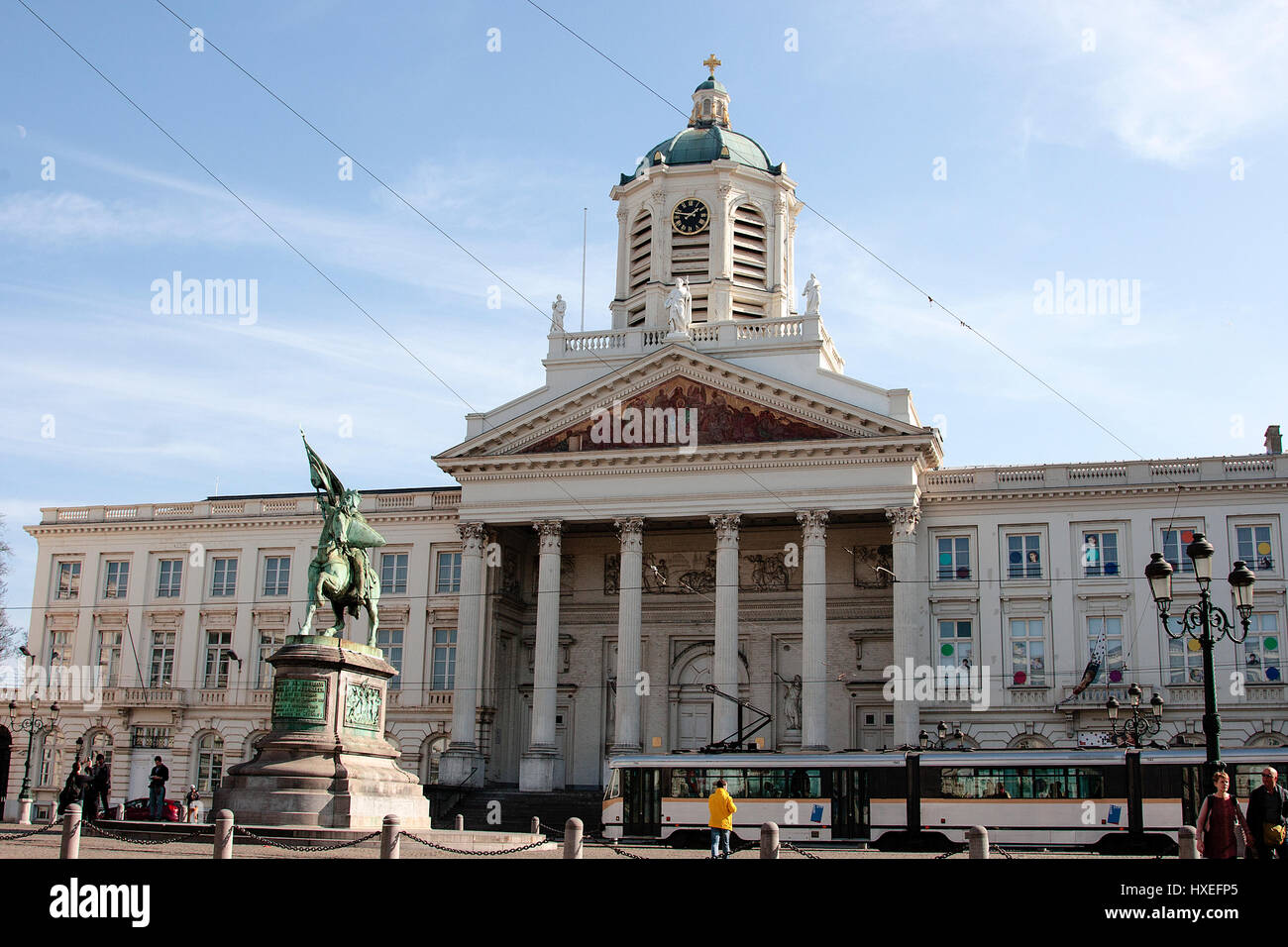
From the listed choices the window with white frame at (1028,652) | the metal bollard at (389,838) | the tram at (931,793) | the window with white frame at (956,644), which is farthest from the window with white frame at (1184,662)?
the metal bollard at (389,838)

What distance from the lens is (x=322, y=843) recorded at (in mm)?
24719

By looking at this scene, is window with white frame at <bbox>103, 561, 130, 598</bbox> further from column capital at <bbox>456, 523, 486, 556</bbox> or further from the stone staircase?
the stone staircase

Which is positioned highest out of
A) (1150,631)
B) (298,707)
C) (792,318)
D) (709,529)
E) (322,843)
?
(792,318)

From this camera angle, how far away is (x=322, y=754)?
27.7 meters

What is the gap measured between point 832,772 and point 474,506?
2132 cm

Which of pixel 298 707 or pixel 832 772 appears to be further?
pixel 832 772

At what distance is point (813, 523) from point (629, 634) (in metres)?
7.95

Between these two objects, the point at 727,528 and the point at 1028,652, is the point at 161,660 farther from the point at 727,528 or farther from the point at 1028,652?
the point at 1028,652

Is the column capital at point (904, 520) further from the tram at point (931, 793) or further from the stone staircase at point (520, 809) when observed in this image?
the stone staircase at point (520, 809)

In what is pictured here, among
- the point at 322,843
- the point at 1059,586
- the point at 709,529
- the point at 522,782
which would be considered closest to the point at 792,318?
the point at 709,529

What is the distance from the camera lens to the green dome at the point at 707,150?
6611 cm

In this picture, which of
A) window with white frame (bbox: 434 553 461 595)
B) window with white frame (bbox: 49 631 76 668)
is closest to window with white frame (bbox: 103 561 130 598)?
window with white frame (bbox: 49 631 76 668)

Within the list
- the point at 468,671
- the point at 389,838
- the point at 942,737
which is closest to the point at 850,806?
the point at 942,737

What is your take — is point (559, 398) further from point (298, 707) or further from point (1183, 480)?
point (298, 707)
